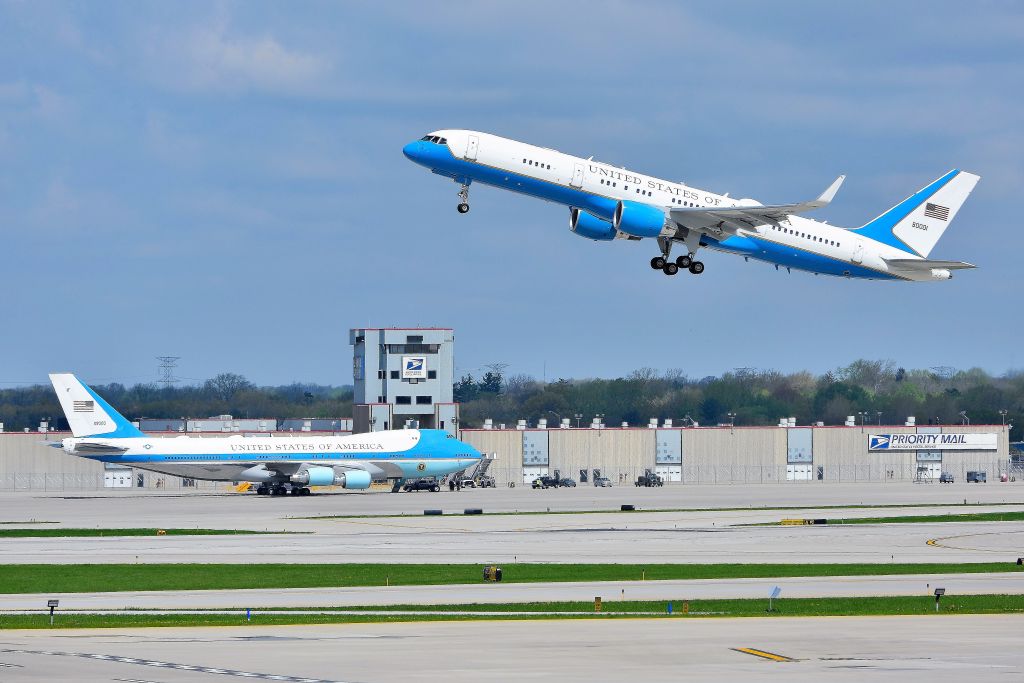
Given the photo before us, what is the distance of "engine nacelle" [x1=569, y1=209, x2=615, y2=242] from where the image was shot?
234 feet

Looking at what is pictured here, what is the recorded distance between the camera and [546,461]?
495 feet

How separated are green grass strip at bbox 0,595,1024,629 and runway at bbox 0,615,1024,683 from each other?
Result: 4.39 ft

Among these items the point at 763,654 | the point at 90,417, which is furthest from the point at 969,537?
the point at 90,417

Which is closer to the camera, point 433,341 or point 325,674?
point 325,674

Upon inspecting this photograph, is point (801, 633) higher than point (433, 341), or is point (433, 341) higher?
point (433, 341)

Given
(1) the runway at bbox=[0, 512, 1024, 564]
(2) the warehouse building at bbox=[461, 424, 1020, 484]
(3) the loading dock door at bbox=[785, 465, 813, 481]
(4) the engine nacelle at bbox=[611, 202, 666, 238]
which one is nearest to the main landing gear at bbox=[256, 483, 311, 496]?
(1) the runway at bbox=[0, 512, 1024, 564]

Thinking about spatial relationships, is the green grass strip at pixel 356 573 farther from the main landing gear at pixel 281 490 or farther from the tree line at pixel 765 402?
the tree line at pixel 765 402

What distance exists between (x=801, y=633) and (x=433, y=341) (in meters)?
117

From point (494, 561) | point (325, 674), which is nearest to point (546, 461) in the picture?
point (494, 561)

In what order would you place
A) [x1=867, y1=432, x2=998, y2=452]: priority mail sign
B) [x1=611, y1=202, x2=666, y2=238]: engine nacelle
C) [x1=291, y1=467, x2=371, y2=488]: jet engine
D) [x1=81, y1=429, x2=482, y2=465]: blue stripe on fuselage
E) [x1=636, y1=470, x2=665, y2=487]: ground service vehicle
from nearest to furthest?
[x1=611, y1=202, x2=666, y2=238]: engine nacelle → [x1=81, y1=429, x2=482, y2=465]: blue stripe on fuselage → [x1=291, y1=467, x2=371, y2=488]: jet engine → [x1=636, y1=470, x2=665, y2=487]: ground service vehicle → [x1=867, y1=432, x2=998, y2=452]: priority mail sign

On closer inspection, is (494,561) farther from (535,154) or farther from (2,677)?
(2,677)

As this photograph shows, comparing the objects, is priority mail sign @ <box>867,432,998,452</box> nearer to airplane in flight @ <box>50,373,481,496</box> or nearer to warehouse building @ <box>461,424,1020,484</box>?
warehouse building @ <box>461,424,1020,484</box>

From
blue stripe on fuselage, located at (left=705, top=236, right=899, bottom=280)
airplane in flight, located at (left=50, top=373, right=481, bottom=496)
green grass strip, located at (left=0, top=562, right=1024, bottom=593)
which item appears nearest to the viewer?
green grass strip, located at (left=0, top=562, right=1024, bottom=593)

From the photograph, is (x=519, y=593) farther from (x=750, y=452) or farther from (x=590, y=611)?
(x=750, y=452)
